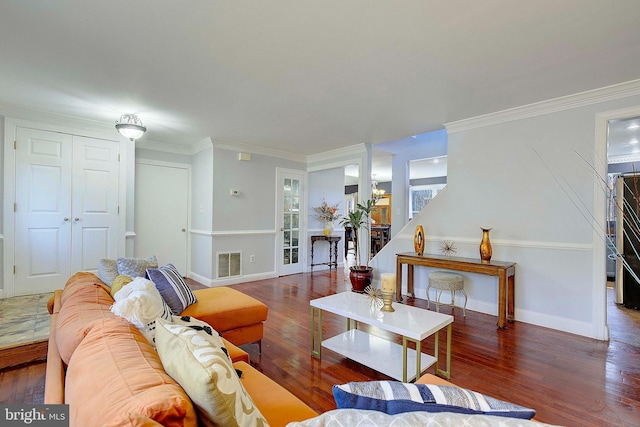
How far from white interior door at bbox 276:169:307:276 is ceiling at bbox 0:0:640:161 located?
2228 mm

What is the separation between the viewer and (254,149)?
550cm

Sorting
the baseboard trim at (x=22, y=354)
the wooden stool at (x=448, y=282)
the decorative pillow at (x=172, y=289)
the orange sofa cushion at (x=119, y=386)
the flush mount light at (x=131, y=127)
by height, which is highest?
the flush mount light at (x=131, y=127)

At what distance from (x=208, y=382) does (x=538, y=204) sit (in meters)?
3.83

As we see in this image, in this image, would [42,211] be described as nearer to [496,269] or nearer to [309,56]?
[309,56]

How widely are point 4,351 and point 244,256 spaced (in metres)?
3.27

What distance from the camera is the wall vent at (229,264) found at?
5.11 m

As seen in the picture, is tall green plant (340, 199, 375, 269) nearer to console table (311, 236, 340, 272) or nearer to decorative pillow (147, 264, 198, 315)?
console table (311, 236, 340, 272)

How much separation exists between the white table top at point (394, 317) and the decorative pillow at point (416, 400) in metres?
1.16

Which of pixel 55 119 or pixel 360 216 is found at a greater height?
pixel 55 119

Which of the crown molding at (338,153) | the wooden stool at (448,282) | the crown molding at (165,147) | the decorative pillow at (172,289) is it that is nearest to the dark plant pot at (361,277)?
the wooden stool at (448,282)

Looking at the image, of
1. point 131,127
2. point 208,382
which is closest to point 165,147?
point 131,127

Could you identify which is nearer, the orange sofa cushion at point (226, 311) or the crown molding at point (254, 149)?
the orange sofa cushion at point (226, 311)

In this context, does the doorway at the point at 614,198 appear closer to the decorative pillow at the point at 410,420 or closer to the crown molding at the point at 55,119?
the decorative pillow at the point at 410,420

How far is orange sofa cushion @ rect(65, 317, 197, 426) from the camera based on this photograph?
28.0 inches
